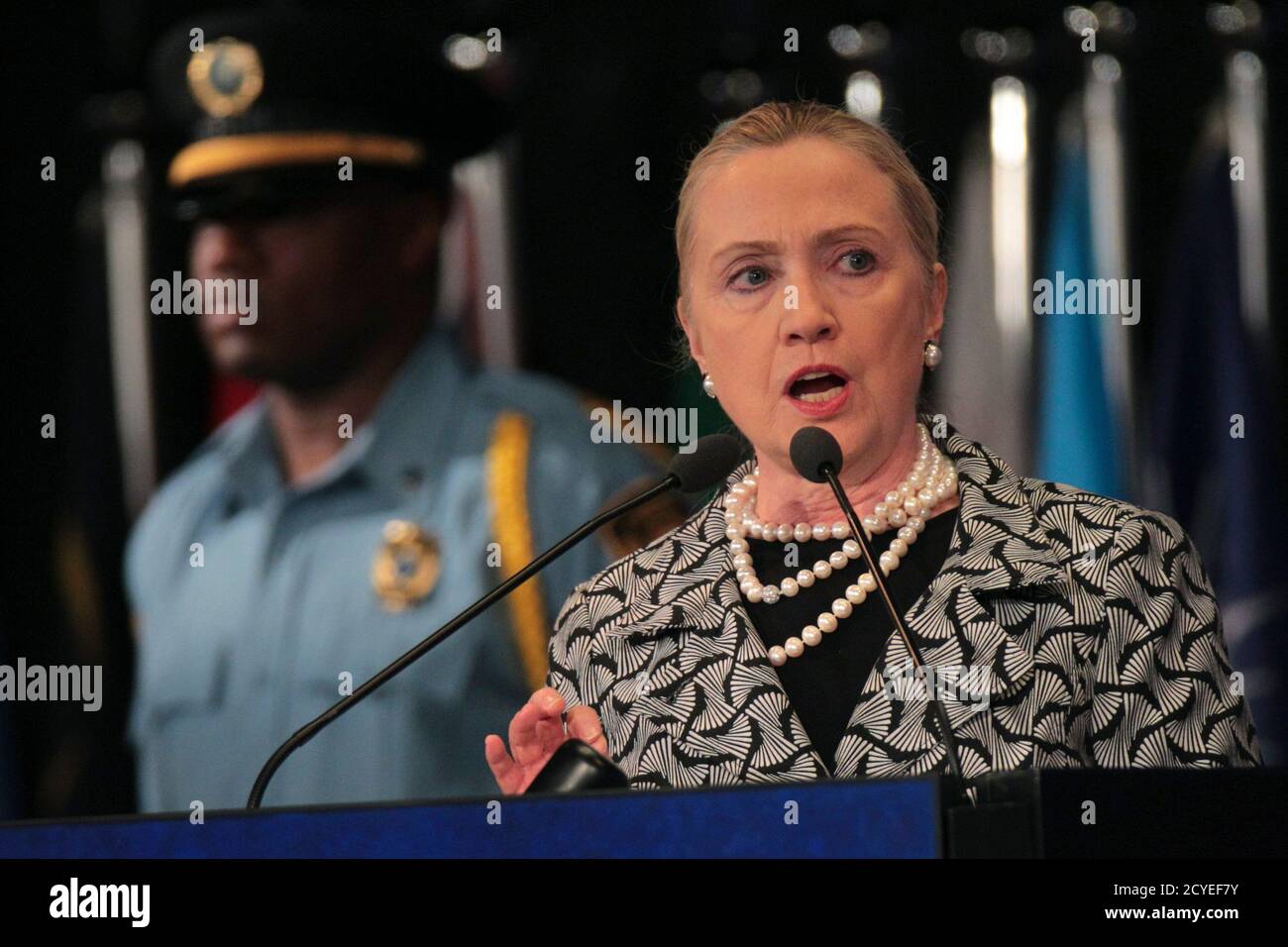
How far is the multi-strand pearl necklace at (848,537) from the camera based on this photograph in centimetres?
188

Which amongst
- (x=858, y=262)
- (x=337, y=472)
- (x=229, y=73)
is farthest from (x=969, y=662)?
(x=229, y=73)

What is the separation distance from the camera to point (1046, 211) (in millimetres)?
3963

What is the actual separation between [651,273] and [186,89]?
44.6 inches

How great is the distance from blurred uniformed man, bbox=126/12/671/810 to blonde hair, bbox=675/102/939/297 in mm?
1893

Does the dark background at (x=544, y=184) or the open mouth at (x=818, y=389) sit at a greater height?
the dark background at (x=544, y=184)

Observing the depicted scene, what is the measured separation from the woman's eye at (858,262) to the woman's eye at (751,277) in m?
0.09

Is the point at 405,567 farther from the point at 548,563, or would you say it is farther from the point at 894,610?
the point at 894,610

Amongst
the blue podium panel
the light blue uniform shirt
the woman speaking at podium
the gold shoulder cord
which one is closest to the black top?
the woman speaking at podium

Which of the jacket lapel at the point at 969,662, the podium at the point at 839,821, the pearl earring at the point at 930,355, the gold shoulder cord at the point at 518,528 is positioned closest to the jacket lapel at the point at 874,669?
the jacket lapel at the point at 969,662

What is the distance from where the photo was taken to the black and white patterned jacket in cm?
171

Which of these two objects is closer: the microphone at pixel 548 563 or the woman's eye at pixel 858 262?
the microphone at pixel 548 563

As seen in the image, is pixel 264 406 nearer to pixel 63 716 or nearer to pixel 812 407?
pixel 63 716

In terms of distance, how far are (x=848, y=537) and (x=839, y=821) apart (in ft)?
2.40

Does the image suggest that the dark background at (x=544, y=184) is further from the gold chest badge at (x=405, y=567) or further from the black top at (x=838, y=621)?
the black top at (x=838, y=621)
